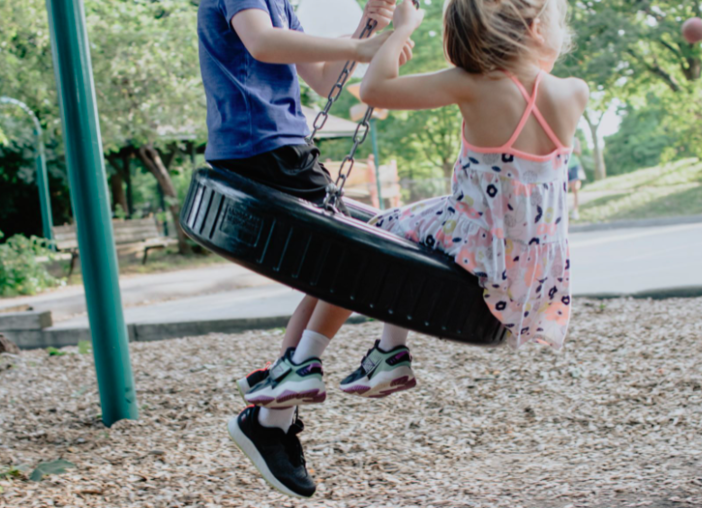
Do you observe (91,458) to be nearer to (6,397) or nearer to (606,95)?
(6,397)

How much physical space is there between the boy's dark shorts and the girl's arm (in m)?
0.27

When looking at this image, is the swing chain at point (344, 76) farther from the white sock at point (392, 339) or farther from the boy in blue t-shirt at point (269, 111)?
the white sock at point (392, 339)

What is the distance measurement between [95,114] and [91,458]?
179cm

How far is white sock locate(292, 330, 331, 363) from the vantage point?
210 cm

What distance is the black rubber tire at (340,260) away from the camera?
1822 millimetres

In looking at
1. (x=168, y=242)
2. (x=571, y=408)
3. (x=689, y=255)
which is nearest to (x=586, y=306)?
(x=571, y=408)

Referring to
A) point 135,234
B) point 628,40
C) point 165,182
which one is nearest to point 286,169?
point 165,182

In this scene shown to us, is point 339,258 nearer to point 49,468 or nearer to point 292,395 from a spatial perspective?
point 292,395

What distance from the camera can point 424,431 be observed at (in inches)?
155

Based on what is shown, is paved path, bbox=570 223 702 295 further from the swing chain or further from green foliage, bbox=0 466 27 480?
the swing chain

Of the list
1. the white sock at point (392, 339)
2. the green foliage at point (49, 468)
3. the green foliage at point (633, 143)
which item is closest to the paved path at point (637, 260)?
the green foliage at point (49, 468)

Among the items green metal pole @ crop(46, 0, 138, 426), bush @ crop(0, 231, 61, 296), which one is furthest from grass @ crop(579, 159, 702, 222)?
green metal pole @ crop(46, 0, 138, 426)

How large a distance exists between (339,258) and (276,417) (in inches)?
26.1

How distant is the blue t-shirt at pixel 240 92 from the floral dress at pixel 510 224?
0.48 m
